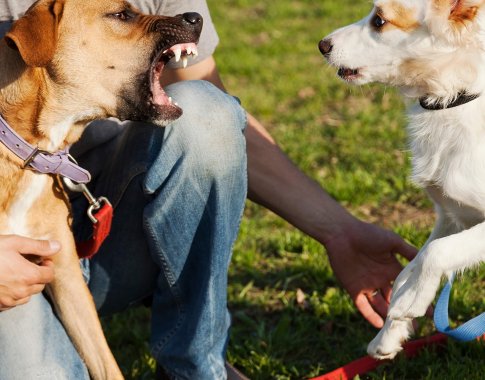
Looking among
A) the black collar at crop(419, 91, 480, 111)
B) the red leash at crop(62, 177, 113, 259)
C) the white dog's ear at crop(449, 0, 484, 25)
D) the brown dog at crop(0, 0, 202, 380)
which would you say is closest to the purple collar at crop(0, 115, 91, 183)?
the brown dog at crop(0, 0, 202, 380)

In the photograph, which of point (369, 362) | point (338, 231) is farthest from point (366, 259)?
point (369, 362)

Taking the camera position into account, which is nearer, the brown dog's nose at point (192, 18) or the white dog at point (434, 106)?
the white dog at point (434, 106)

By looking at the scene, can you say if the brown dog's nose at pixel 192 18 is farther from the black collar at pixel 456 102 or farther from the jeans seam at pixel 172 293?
the black collar at pixel 456 102

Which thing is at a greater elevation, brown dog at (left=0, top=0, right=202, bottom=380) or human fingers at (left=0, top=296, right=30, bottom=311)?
brown dog at (left=0, top=0, right=202, bottom=380)

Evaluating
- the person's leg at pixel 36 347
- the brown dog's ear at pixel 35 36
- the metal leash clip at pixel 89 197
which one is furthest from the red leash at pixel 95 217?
the brown dog's ear at pixel 35 36

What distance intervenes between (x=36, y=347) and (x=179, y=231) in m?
0.65

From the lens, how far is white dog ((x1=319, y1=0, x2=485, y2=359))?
279cm

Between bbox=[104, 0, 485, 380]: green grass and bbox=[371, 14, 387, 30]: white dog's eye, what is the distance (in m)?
0.68

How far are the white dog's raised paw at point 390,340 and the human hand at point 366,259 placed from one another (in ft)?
0.88

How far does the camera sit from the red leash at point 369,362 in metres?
3.11

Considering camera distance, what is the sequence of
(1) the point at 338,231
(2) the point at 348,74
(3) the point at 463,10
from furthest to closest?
(1) the point at 338,231
(2) the point at 348,74
(3) the point at 463,10

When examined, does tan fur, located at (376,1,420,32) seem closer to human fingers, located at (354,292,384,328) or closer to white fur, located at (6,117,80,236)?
human fingers, located at (354,292,384,328)

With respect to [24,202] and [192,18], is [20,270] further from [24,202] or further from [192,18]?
[192,18]

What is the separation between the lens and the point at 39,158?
9.12 ft
